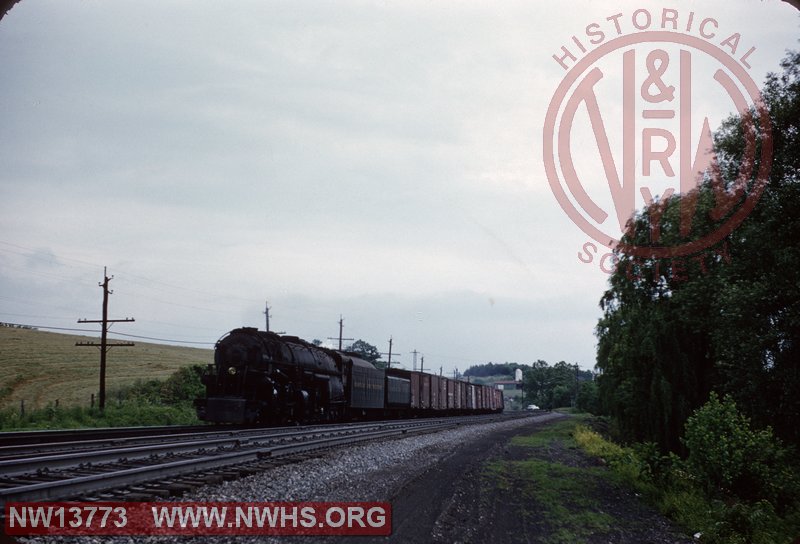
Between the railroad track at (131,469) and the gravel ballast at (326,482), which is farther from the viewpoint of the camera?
the railroad track at (131,469)

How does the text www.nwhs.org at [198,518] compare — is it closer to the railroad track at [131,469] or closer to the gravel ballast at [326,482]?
the gravel ballast at [326,482]

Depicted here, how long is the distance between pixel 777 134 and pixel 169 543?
51.5 feet

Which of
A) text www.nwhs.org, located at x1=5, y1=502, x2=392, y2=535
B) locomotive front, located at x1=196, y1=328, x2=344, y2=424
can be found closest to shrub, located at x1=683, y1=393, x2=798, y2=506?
text www.nwhs.org, located at x1=5, y1=502, x2=392, y2=535

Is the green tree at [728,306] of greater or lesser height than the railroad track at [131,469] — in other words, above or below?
above

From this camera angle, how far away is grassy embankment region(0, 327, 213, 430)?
89.7ft

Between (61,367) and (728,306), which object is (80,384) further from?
(728,306)

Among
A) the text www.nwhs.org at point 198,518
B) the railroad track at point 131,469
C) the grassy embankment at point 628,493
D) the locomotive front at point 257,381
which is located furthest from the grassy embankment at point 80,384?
the text www.nwhs.org at point 198,518

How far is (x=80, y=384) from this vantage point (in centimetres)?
4675

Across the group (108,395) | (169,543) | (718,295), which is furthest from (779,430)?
(108,395)

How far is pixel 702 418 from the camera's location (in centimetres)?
1209

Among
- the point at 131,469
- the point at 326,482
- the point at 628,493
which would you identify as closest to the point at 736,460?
the point at 628,493

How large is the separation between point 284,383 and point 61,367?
37.9 meters

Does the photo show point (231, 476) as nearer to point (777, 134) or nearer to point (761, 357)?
point (761, 357)

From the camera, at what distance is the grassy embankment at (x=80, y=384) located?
27.3 m
